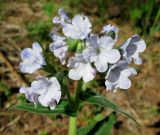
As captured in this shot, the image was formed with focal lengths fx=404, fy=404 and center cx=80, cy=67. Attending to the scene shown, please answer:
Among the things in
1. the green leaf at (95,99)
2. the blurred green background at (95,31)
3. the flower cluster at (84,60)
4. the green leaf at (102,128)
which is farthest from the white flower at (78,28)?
the blurred green background at (95,31)

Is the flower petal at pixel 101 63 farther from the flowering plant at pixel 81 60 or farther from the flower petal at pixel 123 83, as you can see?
the flower petal at pixel 123 83

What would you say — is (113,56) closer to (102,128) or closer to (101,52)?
(101,52)

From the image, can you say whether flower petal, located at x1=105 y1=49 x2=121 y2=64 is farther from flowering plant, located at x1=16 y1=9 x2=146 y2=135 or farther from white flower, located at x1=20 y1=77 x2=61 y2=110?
white flower, located at x1=20 y1=77 x2=61 y2=110

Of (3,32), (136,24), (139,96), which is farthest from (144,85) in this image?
(3,32)

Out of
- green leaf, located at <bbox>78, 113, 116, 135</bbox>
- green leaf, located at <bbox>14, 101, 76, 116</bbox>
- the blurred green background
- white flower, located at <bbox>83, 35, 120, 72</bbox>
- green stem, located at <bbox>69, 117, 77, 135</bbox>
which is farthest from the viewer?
the blurred green background

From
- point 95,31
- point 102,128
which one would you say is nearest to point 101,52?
point 102,128

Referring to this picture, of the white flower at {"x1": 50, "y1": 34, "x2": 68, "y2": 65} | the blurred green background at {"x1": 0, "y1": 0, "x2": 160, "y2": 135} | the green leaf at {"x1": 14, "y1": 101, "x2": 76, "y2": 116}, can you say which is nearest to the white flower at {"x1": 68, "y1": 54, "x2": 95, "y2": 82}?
the white flower at {"x1": 50, "y1": 34, "x2": 68, "y2": 65}
